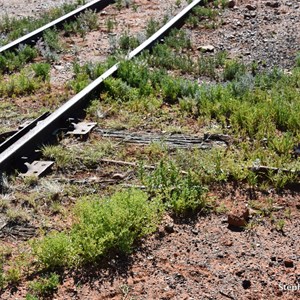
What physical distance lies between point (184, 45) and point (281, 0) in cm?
372

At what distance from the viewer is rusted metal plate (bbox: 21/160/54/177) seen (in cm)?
586

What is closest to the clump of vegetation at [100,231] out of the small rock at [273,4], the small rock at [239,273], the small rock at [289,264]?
the small rock at [239,273]

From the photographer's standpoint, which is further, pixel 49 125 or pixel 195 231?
pixel 49 125

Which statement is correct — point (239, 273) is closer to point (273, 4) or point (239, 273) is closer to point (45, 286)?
point (45, 286)

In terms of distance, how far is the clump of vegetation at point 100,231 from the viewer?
4.55 metres

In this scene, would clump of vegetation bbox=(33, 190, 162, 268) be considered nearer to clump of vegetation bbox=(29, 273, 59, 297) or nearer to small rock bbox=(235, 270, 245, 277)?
clump of vegetation bbox=(29, 273, 59, 297)

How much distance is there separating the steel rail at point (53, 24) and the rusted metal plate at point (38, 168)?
386cm

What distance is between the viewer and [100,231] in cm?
468

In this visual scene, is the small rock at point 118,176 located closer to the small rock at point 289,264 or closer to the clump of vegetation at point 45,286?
the clump of vegetation at point 45,286

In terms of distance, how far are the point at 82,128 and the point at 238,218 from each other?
236 centimetres

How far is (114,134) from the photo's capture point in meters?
6.75

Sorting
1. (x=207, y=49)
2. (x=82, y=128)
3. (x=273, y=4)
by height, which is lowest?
(x=273, y=4)

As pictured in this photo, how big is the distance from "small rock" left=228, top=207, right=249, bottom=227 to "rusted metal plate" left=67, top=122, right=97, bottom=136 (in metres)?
2.14

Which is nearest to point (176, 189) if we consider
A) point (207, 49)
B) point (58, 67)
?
point (58, 67)
